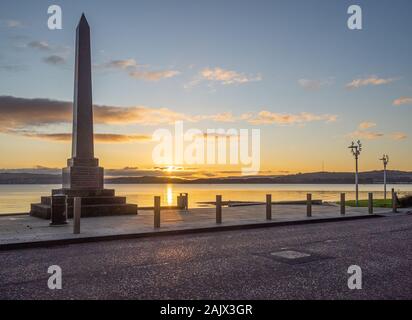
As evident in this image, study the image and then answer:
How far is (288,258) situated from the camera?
8117 mm

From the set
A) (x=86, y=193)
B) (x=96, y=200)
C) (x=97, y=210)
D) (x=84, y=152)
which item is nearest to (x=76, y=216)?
(x=97, y=210)

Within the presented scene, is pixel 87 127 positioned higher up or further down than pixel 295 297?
higher up

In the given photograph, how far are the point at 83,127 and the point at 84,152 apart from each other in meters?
1.19

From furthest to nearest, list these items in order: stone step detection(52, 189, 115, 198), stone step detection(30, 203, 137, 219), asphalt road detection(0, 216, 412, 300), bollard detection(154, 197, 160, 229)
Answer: stone step detection(52, 189, 115, 198)
stone step detection(30, 203, 137, 219)
bollard detection(154, 197, 160, 229)
asphalt road detection(0, 216, 412, 300)

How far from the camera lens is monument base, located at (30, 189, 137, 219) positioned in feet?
55.1

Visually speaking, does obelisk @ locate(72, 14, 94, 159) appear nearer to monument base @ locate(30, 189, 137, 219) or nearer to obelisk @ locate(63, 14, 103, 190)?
obelisk @ locate(63, 14, 103, 190)

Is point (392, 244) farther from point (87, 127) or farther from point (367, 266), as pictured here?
point (87, 127)

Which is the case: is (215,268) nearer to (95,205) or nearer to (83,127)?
(95,205)

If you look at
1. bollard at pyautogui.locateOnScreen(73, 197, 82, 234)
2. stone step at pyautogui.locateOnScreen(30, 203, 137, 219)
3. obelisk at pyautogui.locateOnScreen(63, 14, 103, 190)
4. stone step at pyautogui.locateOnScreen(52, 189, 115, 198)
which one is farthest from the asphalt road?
obelisk at pyautogui.locateOnScreen(63, 14, 103, 190)

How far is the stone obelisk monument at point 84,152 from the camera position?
17.8m

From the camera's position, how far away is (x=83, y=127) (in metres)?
18.3
